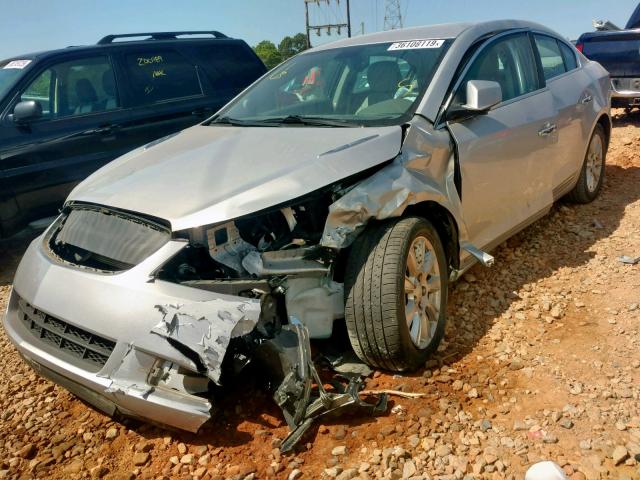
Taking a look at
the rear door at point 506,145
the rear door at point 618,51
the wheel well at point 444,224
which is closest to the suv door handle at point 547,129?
the rear door at point 506,145

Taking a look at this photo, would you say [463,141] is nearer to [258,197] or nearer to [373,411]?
[258,197]

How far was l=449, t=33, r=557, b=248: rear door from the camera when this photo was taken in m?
3.28

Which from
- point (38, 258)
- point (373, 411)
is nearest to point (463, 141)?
point (373, 411)

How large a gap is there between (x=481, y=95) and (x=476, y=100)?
0.12 feet

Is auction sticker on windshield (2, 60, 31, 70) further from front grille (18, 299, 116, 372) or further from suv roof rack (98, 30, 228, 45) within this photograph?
front grille (18, 299, 116, 372)

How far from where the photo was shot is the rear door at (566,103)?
4.30 metres

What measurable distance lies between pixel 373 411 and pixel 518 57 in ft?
9.30

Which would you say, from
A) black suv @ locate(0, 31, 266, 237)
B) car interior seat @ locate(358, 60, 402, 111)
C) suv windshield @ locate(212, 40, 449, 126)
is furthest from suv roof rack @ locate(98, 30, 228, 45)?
car interior seat @ locate(358, 60, 402, 111)

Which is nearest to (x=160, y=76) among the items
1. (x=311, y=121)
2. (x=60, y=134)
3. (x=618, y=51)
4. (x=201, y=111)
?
(x=201, y=111)

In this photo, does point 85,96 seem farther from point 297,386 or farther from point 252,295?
point 297,386

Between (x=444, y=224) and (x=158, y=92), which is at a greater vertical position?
(x=158, y=92)

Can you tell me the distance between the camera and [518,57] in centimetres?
403

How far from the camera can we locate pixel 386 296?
2.57 m

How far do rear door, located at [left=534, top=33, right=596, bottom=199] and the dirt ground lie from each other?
4.13 ft
